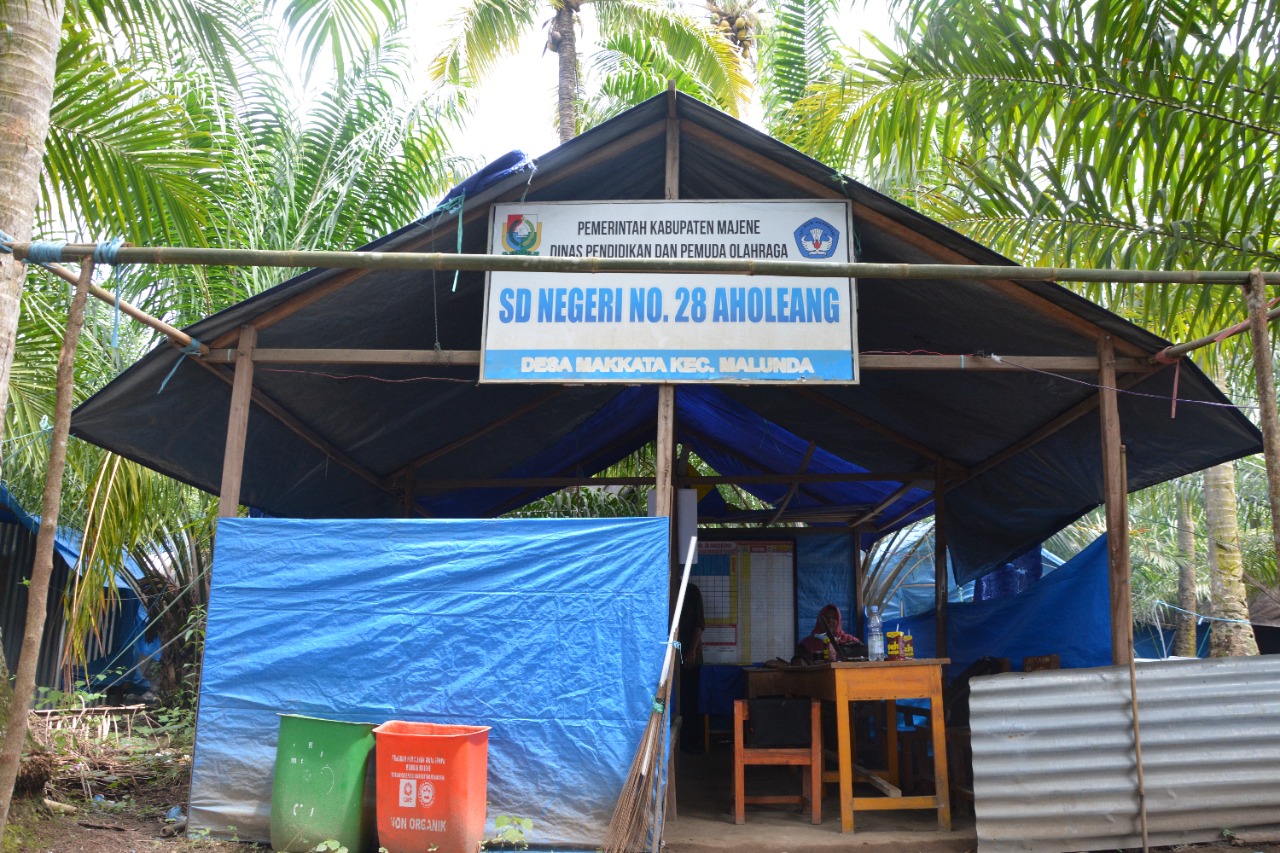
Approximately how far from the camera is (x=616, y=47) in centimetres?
1427

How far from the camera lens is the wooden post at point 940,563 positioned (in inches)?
359

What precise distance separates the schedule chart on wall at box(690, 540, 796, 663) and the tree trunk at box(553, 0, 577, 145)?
6169mm

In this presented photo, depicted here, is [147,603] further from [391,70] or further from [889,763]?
[889,763]

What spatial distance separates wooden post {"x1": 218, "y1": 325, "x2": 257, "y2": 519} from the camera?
5.88 meters

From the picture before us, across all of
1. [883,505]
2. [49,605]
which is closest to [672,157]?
[883,505]

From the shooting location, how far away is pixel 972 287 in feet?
19.6

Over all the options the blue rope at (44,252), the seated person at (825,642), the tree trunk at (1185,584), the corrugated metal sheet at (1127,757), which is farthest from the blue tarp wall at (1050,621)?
the tree trunk at (1185,584)

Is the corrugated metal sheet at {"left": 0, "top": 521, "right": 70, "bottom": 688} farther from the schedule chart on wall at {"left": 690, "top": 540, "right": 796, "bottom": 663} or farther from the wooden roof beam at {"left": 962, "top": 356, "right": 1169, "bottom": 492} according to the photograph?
the wooden roof beam at {"left": 962, "top": 356, "right": 1169, "bottom": 492}

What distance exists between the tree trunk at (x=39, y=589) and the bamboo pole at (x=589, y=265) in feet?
1.55

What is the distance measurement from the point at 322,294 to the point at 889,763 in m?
4.99

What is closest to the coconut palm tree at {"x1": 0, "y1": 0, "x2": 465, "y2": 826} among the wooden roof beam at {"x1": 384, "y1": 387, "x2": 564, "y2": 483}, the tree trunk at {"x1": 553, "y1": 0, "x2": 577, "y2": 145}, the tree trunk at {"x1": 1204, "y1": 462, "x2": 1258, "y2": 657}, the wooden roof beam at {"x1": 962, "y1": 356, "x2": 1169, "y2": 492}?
the wooden roof beam at {"x1": 384, "y1": 387, "x2": 564, "y2": 483}

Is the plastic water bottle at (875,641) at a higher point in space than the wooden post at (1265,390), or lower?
lower

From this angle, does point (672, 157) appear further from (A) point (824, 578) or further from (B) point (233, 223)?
(A) point (824, 578)

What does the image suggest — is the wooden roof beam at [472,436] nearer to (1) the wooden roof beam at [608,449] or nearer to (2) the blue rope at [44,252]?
(1) the wooden roof beam at [608,449]
